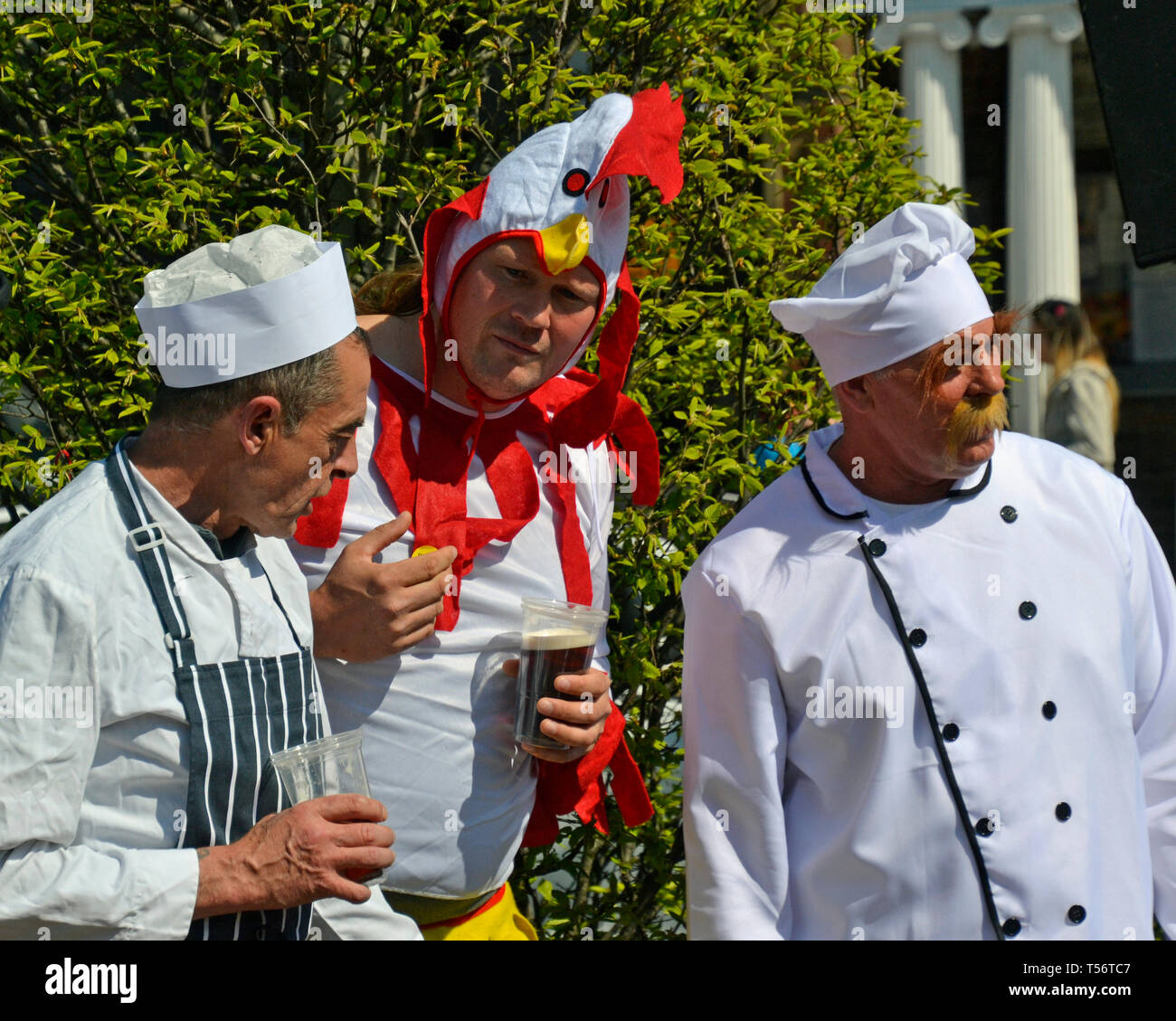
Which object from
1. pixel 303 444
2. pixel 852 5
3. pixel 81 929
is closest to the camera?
pixel 81 929

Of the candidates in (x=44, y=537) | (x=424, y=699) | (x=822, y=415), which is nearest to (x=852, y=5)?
(x=822, y=415)

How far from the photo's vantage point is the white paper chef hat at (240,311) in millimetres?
2078

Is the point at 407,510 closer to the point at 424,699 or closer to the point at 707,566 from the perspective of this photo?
the point at 424,699

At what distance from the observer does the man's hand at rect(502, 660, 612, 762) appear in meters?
2.56

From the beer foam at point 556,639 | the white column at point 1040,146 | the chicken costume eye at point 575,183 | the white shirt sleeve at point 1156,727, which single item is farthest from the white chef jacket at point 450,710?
the white column at point 1040,146

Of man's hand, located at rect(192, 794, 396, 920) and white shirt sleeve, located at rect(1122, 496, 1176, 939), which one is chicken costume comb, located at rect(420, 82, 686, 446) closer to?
man's hand, located at rect(192, 794, 396, 920)

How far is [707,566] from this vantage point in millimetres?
2537

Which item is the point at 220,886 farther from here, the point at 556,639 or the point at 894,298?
the point at 894,298

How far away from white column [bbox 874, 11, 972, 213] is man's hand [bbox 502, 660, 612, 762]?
840 cm

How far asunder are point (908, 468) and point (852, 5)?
1828 mm
